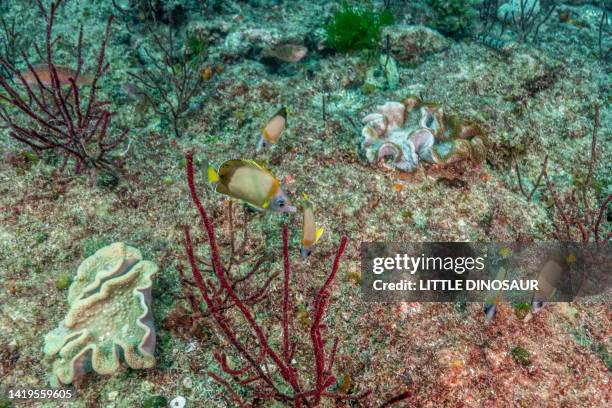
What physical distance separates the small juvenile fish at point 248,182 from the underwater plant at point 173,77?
6.99 feet

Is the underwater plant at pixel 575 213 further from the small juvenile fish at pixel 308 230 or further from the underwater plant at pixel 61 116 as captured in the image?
the underwater plant at pixel 61 116

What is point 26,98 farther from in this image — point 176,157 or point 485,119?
point 485,119

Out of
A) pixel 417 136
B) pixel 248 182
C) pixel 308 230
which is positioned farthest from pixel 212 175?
pixel 417 136

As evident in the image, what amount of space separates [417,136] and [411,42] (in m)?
2.54

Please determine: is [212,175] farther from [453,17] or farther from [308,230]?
[453,17]

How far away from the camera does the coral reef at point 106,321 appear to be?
242cm

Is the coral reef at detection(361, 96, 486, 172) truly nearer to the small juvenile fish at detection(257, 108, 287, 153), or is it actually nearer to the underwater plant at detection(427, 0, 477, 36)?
the small juvenile fish at detection(257, 108, 287, 153)

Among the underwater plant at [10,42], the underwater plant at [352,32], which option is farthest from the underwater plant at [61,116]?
the underwater plant at [352,32]

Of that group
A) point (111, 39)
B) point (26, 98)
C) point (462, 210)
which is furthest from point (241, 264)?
point (111, 39)

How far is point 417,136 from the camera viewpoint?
12.6 feet

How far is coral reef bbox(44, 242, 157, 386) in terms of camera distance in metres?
2.42

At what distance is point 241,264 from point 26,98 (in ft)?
11.7

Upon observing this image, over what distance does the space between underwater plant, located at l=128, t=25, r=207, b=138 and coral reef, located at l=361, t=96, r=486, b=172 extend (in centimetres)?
197

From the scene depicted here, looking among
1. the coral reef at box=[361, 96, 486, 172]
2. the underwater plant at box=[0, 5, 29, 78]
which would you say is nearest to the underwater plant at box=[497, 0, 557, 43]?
the coral reef at box=[361, 96, 486, 172]
